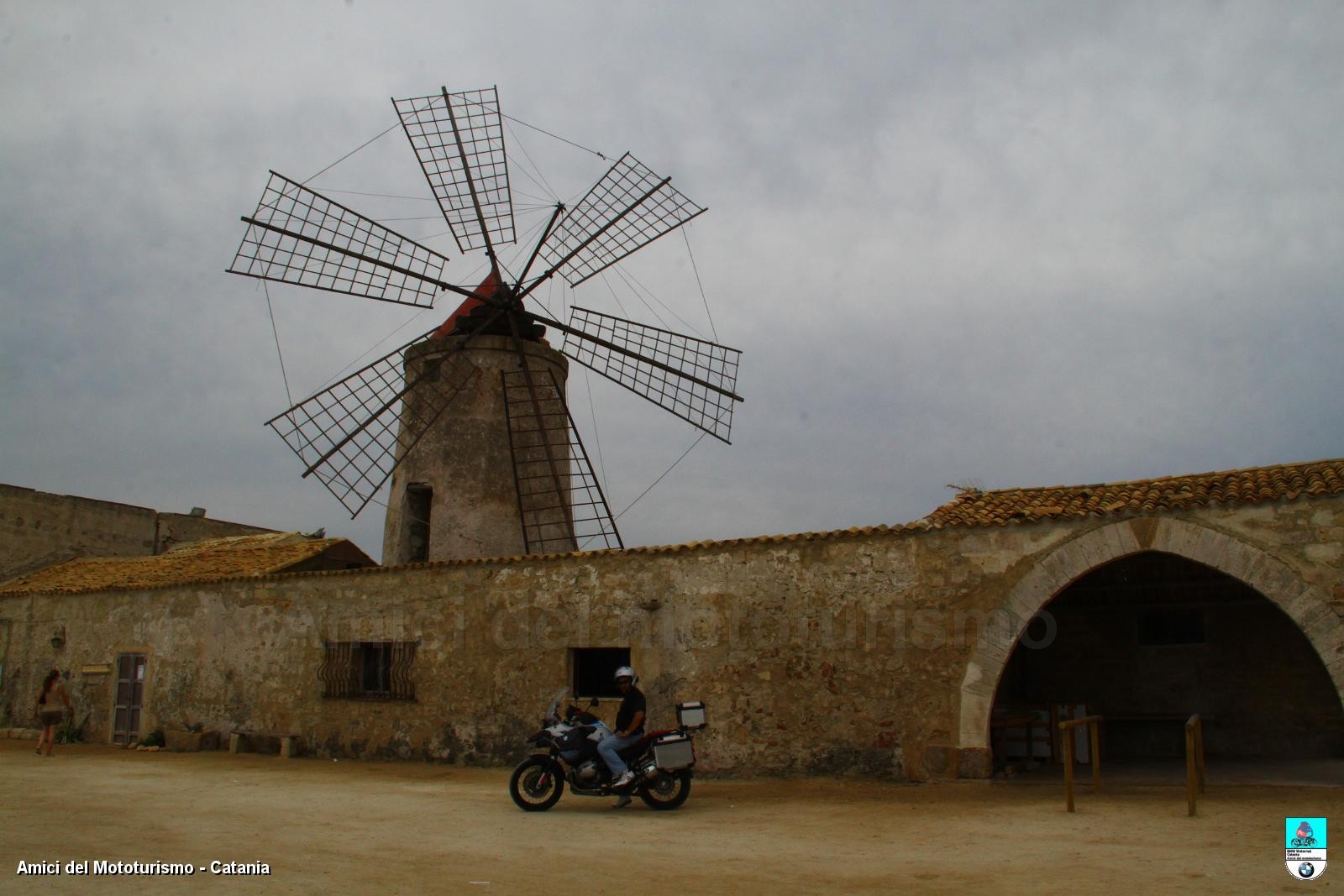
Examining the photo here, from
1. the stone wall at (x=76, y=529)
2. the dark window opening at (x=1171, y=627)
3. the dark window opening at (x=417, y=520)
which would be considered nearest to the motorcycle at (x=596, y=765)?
the dark window opening at (x=1171, y=627)

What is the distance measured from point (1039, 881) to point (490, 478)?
11.0 m

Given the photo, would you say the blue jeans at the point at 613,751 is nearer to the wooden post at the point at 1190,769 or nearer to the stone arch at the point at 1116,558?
the stone arch at the point at 1116,558

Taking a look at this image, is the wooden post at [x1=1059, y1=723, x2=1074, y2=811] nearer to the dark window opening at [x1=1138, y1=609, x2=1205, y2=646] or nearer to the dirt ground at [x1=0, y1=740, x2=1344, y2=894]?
the dirt ground at [x1=0, y1=740, x2=1344, y2=894]

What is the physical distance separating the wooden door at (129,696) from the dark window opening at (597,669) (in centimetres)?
709

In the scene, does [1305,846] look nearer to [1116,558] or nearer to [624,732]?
[1116,558]

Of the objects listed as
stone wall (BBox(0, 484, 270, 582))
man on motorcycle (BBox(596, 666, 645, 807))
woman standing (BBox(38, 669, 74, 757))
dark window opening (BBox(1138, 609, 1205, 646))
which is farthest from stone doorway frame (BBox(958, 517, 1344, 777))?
stone wall (BBox(0, 484, 270, 582))

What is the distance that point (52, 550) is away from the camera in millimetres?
21469

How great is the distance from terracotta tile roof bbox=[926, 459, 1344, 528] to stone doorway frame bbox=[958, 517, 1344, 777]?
8.2 inches

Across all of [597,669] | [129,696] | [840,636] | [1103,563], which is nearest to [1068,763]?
[1103,563]

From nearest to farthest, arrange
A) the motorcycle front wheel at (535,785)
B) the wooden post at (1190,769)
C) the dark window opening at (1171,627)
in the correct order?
the wooden post at (1190,769) < the motorcycle front wheel at (535,785) < the dark window opening at (1171,627)

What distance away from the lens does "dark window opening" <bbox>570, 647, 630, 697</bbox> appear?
11203 mm

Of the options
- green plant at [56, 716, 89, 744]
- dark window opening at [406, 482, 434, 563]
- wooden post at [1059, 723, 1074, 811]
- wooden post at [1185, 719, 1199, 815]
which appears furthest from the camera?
green plant at [56, 716, 89, 744]

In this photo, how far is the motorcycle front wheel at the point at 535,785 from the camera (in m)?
7.81

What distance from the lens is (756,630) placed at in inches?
390
